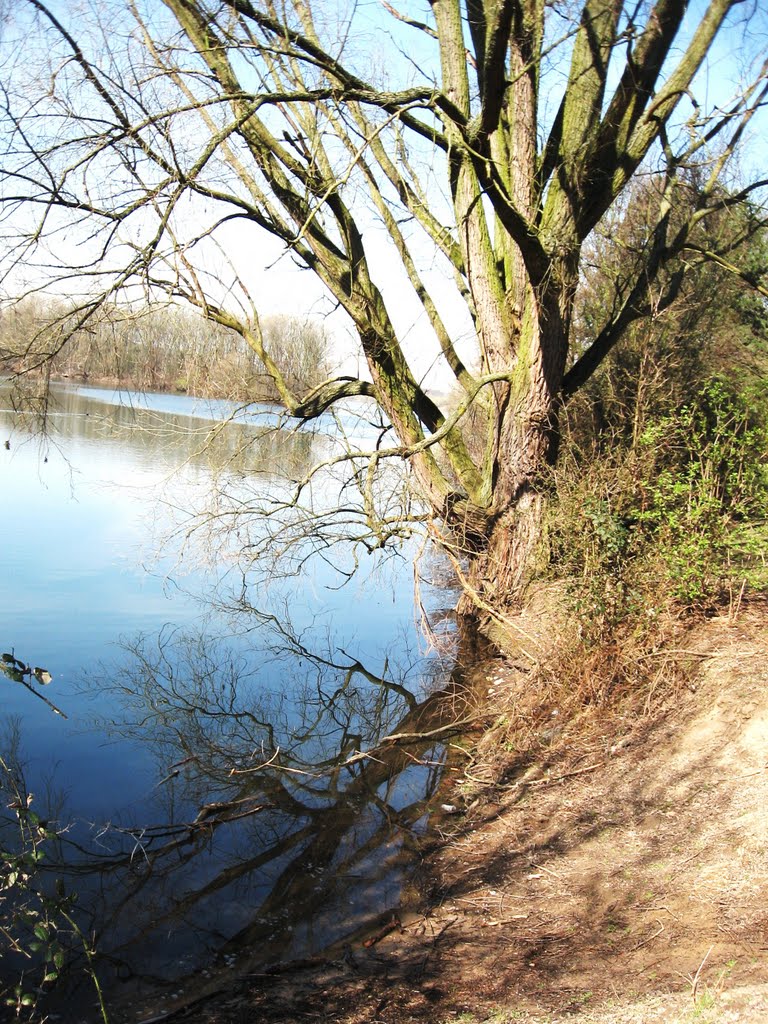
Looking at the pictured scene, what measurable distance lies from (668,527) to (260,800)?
4.40 meters

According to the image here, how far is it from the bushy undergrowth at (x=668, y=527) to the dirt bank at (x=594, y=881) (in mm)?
472

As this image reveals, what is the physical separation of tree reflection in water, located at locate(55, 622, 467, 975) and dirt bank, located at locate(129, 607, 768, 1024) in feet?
1.48

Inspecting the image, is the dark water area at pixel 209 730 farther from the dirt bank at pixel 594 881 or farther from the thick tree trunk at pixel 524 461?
the thick tree trunk at pixel 524 461

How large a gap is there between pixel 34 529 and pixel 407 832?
11.4 metres

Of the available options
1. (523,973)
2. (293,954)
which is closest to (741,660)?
(523,973)

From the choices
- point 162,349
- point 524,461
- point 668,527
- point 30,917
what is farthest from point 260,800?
point 162,349

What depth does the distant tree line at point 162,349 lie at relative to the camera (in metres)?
9.12

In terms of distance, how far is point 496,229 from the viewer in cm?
1177

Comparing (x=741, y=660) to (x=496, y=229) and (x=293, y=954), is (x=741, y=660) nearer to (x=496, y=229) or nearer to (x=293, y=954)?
(x=293, y=954)

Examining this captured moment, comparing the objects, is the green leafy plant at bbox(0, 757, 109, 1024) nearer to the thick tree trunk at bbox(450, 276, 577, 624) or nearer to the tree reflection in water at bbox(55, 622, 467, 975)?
the tree reflection in water at bbox(55, 622, 467, 975)

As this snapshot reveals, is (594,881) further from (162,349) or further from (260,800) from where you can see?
(162,349)

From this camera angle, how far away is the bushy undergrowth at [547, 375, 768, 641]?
8117 mm

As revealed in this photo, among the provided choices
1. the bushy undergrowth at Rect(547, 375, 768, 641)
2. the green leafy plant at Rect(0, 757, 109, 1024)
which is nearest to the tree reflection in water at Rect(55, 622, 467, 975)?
the green leafy plant at Rect(0, 757, 109, 1024)

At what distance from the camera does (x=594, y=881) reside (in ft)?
17.5
